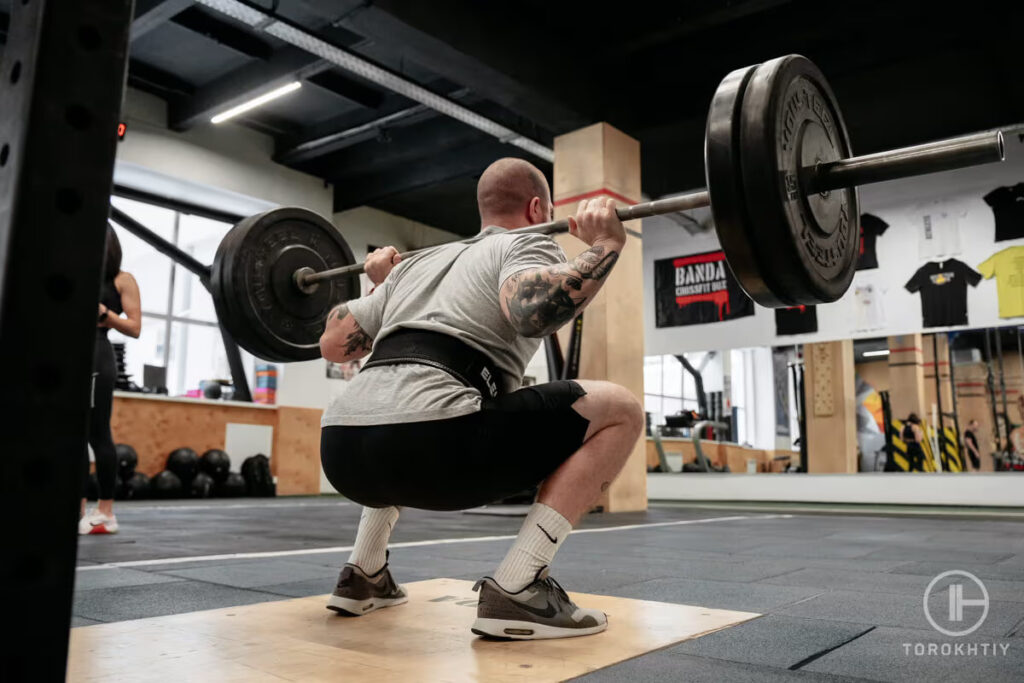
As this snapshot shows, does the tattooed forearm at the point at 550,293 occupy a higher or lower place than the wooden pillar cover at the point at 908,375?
lower

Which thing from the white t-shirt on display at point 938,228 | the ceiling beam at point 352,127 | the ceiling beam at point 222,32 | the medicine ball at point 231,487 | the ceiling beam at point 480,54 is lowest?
the medicine ball at point 231,487

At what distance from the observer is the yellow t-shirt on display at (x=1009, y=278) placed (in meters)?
6.48

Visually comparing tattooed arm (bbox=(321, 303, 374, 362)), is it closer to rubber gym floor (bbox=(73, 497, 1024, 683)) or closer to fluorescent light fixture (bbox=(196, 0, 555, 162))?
rubber gym floor (bbox=(73, 497, 1024, 683))

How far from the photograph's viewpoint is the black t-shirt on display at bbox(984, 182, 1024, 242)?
6.58 meters

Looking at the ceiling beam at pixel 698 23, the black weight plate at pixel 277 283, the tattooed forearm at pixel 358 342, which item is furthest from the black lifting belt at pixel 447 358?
the ceiling beam at pixel 698 23

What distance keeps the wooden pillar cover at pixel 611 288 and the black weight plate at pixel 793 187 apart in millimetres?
3775

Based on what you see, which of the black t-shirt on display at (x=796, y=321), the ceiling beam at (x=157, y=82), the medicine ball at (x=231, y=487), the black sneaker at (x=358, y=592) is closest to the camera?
the black sneaker at (x=358, y=592)

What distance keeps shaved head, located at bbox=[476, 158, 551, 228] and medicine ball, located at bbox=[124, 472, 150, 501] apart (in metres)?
5.81

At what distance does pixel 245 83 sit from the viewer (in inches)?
248

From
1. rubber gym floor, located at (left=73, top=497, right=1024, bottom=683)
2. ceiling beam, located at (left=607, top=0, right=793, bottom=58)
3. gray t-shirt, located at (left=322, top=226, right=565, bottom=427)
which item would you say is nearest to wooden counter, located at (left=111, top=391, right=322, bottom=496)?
rubber gym floor, located at (left=73, top=497, right=1024, bottom=683)

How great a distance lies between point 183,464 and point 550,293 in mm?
6370

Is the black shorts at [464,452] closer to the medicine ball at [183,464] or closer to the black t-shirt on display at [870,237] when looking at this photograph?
the medicine ball at [183,464]

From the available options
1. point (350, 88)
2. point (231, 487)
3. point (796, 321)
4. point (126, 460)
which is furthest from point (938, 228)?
point (126, 460)

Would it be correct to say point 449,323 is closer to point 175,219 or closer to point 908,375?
point 908,375
